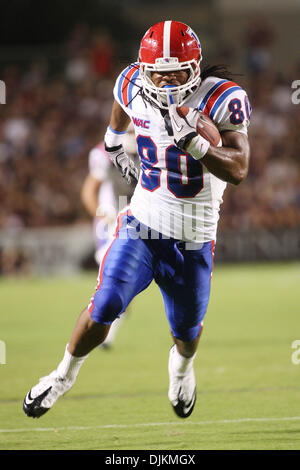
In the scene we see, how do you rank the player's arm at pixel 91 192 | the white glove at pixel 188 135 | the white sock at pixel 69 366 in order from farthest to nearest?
the player's arm at pixel 91 192, the white sock at pixel 69 366, the white glove at pixel 188 135

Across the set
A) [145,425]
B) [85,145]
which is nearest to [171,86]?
[145,425]

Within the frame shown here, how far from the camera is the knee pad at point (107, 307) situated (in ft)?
12.8

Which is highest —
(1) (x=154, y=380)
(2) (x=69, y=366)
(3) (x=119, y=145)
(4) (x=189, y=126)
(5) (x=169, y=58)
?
(5) (x=169, y=58)

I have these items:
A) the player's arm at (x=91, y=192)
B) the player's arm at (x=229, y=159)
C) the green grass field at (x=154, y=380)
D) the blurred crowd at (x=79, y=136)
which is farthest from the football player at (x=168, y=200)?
the blurred crowd at (x=79, y=136)

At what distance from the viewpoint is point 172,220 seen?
13.8 feet

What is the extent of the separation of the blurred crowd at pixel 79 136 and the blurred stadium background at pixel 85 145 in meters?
0.02

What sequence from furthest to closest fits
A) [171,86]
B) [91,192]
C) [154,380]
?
[91,192] < [154,380] < [171,86]

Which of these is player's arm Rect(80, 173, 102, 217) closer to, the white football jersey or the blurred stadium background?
the white football jersey

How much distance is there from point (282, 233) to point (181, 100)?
10454 millimetres

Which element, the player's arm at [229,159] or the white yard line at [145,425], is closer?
the player's arm at [229,159]

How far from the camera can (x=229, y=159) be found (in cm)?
371

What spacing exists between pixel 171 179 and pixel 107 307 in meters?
0.78

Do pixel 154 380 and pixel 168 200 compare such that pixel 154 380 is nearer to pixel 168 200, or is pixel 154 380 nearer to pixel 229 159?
pixel 168 200

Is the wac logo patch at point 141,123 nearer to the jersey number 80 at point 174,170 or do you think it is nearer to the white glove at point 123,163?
the jersey number 80 at point 174,170
